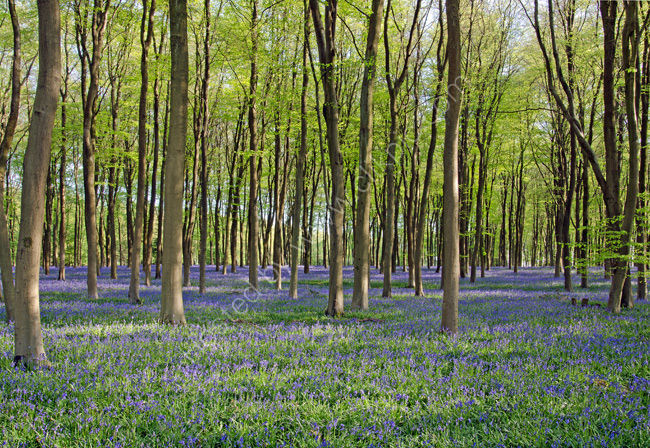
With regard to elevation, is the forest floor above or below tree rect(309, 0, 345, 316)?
below

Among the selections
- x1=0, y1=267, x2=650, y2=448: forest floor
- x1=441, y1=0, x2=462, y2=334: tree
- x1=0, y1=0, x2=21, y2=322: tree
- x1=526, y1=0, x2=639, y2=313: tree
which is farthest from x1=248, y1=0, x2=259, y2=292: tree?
x1=526, y1=0, x2=639, y2=313: tree

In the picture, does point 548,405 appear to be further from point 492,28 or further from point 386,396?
point 492,28

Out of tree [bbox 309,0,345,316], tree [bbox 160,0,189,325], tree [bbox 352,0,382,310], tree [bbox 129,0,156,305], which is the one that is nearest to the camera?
tree [bbox 160,0,189,325]

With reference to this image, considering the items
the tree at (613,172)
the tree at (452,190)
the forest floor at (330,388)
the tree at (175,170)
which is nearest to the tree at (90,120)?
the tree at (175,170)

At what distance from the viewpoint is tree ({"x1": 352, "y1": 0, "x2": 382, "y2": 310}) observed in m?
10.5

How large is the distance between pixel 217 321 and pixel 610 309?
33.2 feet

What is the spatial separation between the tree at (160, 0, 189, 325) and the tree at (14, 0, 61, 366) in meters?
3.15

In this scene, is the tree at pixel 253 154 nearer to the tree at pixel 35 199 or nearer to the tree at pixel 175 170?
the tree at pixel 175 170

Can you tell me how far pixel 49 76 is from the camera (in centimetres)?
509

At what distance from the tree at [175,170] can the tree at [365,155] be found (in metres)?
4.66

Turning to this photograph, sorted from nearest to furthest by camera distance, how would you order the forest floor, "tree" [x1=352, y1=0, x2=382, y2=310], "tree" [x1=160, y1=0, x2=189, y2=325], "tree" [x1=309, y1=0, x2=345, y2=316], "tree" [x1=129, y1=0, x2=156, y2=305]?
the forest floor
"tree" [x1=160, y1=0, x2=189, y2=325]
"tree" [x1=309, y1=0, x2=345, y2=316]
"tree" [x1=352, y1=0, x2=382, y2=310]
"tree" [x1=129, y1=0, x2=156, y2=305]

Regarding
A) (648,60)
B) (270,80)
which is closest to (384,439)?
(648,60)

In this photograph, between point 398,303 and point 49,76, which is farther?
point 398,303

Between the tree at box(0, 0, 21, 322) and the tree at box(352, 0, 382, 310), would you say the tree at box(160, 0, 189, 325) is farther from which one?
the tree at box(352, 0, 382, 310)
